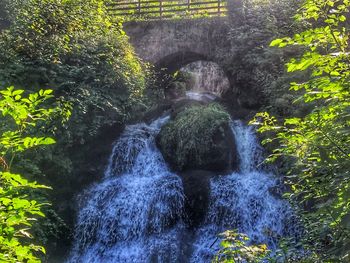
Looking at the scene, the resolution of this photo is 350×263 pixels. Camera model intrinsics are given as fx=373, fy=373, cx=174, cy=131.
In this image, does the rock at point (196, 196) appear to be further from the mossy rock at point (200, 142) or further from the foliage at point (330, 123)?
the foliage at point (330, 123)

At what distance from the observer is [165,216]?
11766 millimetres

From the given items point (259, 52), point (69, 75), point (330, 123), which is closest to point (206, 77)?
point (259, 52)

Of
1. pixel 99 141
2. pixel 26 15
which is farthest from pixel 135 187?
pixel 26 15

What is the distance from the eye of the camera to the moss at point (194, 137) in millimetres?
13234

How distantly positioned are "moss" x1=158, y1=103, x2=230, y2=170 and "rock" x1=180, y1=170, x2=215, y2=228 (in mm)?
702

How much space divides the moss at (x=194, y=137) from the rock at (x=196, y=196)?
70cm

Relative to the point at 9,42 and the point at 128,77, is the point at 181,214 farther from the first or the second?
the point at 9,42

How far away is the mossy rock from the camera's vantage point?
13.1m

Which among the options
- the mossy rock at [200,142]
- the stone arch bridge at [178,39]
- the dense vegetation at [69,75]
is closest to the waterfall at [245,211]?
the mossy rock at [200,142]

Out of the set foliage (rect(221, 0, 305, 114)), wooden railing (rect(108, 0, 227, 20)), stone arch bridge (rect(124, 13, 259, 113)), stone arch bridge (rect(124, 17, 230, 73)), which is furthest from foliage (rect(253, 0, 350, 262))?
wooden railing (rect(108, 0, 227, 20))

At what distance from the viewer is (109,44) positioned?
1451cm

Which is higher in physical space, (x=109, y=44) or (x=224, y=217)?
(x=109, y=44)

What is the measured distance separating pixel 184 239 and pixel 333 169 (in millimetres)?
8423

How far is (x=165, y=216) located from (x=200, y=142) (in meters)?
3.04
